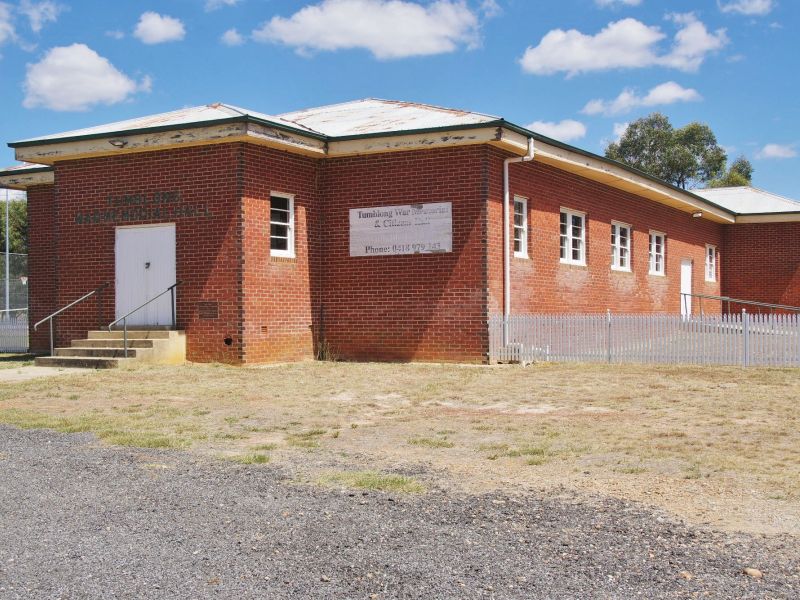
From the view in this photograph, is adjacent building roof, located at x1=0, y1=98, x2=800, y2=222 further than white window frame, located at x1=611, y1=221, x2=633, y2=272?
No

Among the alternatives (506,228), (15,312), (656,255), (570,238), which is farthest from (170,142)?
(656,255)

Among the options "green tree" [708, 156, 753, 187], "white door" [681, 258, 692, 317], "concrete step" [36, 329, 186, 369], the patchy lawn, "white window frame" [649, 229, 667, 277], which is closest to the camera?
the patchy lawn

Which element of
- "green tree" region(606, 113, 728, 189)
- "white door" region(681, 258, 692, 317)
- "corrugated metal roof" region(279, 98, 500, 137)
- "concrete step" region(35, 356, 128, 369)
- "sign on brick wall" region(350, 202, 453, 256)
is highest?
"green tree" region(606, 113, 728, 189)

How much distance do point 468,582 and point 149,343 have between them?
12.4 meters

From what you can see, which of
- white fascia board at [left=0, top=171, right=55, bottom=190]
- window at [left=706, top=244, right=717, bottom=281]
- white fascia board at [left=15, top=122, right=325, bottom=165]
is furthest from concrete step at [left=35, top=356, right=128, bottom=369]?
window at [left=706, top=244, right=717, bottom=281]

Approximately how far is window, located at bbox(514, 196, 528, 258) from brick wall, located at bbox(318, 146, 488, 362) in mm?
2028

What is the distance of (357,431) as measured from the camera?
9.16m

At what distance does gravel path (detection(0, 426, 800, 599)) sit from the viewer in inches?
171

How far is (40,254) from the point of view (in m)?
21.7

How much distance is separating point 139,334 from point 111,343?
0.54 m

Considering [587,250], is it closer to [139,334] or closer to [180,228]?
[180,228]

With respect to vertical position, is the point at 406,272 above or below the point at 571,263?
below

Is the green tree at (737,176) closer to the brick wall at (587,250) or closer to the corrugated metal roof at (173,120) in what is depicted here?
the brick wall at (587,250)

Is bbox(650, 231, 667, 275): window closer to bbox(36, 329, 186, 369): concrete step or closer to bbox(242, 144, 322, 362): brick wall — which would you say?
bbox(242, 144, 322, 362): brick wall
